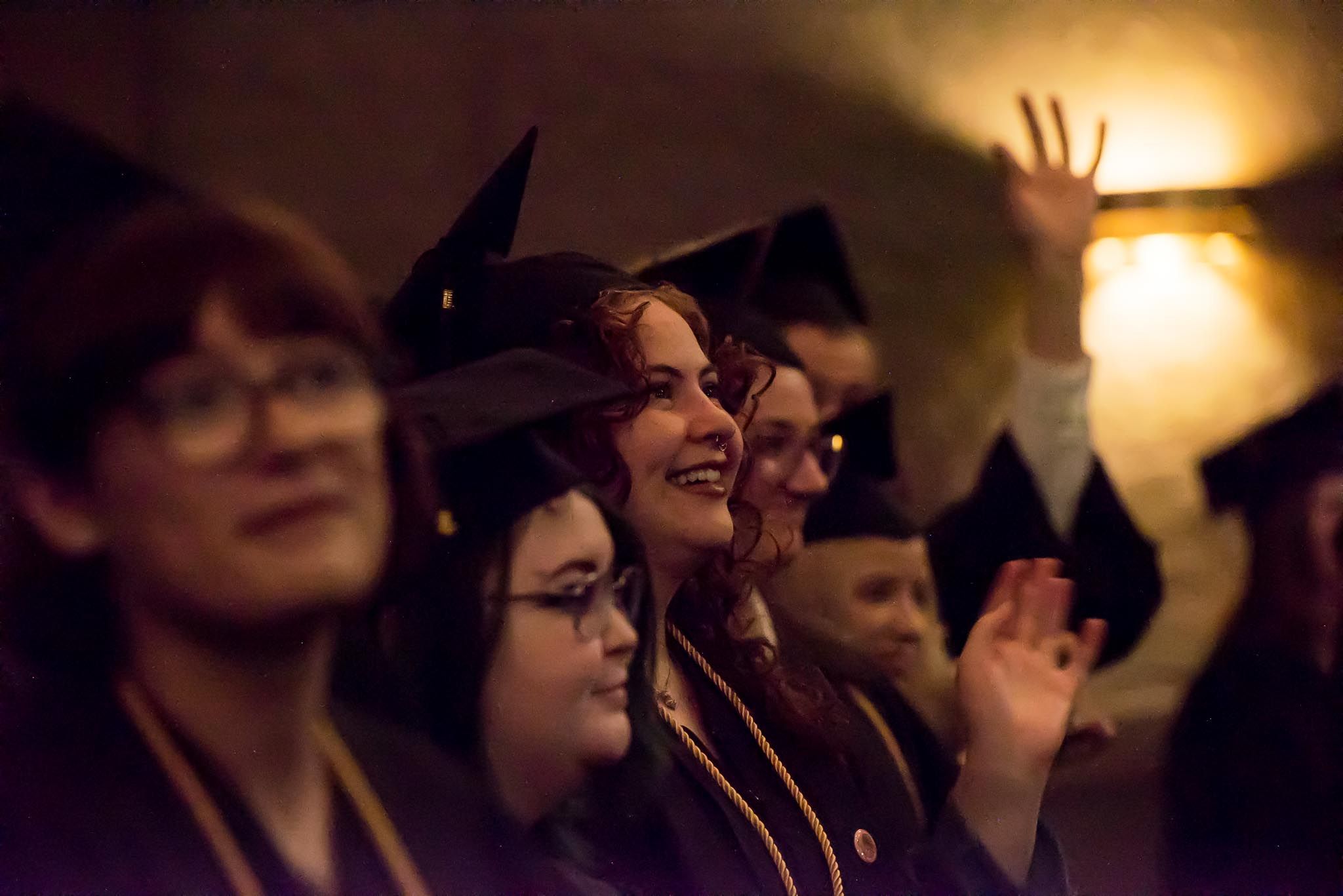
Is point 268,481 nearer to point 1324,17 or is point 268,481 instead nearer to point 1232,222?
point 1232,222

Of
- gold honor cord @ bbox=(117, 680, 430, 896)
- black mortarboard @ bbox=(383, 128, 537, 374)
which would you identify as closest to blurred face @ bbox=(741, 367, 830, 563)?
black mortarboard @ bbox=(383, 128, 537, 374)

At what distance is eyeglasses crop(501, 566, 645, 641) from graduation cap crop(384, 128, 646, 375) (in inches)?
8.6

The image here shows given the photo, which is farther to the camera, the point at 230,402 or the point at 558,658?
the point at 558,658

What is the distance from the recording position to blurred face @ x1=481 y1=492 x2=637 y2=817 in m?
1.21

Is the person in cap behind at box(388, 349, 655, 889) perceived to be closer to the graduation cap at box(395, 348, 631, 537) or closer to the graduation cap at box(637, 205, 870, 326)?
the graduation cap at box(395, 348, 631, 537)

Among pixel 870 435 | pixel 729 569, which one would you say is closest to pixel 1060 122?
pixel 870 435

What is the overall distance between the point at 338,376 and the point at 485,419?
14 cm

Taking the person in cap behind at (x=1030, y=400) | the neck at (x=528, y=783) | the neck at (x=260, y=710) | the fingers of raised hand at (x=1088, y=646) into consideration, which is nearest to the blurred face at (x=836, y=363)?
the person in cap behind at (x=1030, y=400)

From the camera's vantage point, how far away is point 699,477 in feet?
4.38

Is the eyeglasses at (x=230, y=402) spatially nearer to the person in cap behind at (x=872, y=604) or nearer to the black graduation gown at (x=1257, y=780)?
the person in cap behind at (x=872, y=604)

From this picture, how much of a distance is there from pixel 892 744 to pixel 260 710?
2.32 feet

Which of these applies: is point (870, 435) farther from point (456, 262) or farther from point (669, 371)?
point (456, 262)

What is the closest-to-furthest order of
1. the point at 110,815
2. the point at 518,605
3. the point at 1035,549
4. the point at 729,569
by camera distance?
the point at 110,815
the point at 518,605
the point at 729,569
the point at 1035,549

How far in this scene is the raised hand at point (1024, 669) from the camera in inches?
58.0
